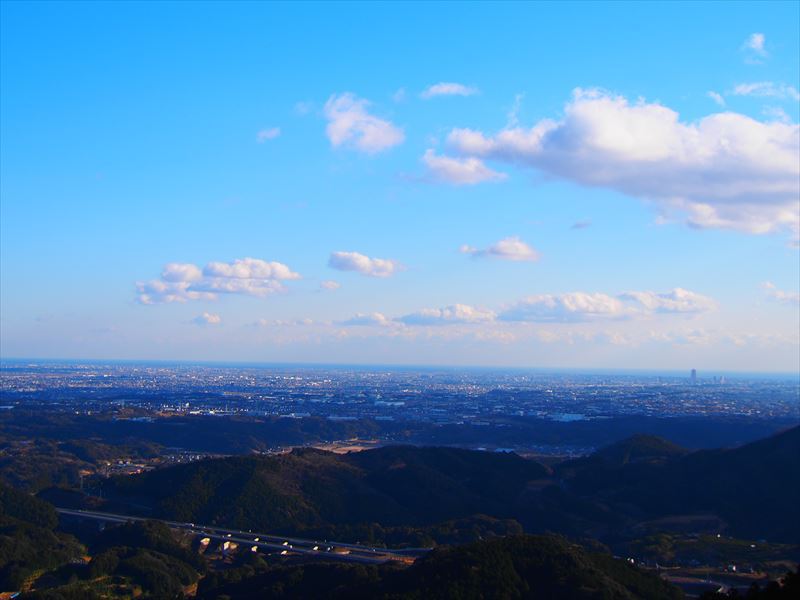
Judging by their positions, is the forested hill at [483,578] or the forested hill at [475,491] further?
the forested hill at [475,491]

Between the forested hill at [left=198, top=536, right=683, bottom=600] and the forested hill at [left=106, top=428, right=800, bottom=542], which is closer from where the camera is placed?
the forested hill at [left=198, top=536, right=683, bottom=600]

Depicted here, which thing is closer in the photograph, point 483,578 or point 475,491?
point 483,578

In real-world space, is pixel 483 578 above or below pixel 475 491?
above

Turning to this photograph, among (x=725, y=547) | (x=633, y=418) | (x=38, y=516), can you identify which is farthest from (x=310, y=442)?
(x=725, y=547)

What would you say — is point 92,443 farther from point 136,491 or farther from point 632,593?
point 632,593

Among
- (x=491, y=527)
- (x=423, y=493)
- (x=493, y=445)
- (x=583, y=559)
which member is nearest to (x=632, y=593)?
(x=583, y=559)

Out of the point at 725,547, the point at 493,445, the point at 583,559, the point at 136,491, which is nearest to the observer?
the point at 583,559

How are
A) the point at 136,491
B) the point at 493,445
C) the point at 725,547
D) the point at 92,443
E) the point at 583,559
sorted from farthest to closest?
the point at 493,445, the point at 92,443, the point at 136,491, the point at 725,547, the point at 583,559

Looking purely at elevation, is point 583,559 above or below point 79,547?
above

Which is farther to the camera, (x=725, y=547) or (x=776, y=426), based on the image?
(x=776, y=426)
